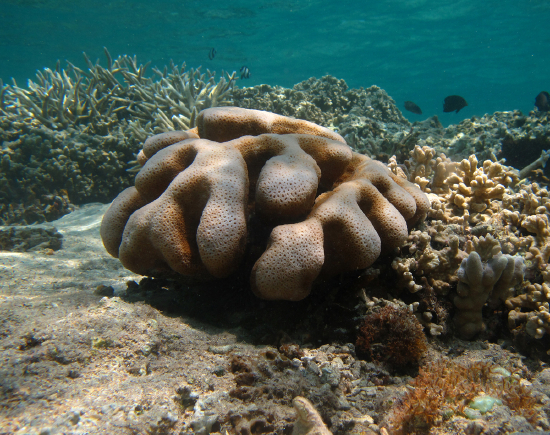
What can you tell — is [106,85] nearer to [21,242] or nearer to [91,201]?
[91,201]

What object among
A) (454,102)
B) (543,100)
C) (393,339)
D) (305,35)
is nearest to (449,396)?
(393,339)

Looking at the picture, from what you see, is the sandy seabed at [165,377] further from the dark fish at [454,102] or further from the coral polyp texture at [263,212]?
the dark fish at [454,102]

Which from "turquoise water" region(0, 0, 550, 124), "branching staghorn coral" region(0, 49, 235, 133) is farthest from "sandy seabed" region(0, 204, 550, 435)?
"turquoise water" region(0, 0, 550, 124)

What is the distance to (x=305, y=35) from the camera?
123 feet

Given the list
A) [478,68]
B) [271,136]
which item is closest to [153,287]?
[271,136]

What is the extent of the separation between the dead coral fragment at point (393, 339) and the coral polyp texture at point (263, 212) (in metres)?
0.46

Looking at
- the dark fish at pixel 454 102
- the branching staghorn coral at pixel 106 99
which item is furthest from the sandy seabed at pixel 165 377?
the dark fish at pixel 454 102

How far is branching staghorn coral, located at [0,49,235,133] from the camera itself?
628 centimetres

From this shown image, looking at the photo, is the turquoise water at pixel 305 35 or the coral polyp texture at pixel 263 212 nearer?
the coral polyp texture at pixel 263 212

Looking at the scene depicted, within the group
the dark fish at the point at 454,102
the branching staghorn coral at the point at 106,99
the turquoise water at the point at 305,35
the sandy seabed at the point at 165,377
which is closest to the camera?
the sandy seabed at the point at 165,377

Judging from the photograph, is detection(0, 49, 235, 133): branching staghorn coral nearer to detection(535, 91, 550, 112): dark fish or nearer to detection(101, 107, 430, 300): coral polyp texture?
detection(101, 107, 430, 300): coral polyp texture

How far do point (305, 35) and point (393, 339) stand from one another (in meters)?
43.4

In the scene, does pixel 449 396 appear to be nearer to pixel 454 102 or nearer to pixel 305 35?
pixel 454 102

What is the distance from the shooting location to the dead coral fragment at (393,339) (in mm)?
2146
